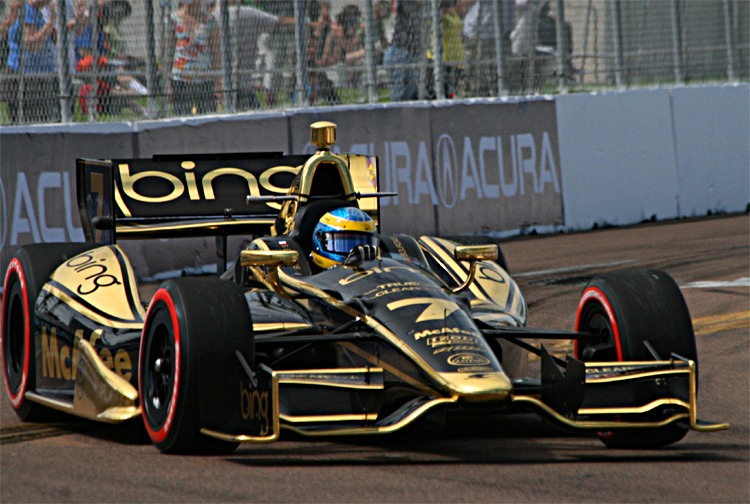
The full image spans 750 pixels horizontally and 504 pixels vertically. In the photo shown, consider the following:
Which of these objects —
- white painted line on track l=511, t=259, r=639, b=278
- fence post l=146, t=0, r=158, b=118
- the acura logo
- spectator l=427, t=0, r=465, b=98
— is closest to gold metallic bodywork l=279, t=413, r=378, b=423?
white painted line on track l=511, t=259, r=639, b=278

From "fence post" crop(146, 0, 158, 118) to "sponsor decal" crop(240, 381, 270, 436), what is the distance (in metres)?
7.41

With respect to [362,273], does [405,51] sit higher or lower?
higher

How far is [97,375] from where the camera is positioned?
4.92 metres

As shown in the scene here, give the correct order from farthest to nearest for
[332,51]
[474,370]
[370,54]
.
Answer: [370,54], [332,51], [474,370]

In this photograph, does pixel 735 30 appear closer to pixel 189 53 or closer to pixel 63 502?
pixel 189 53

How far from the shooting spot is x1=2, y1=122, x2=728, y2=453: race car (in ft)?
13.8

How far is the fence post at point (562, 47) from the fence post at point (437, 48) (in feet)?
6.23

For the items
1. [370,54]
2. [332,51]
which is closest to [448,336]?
[332,51]

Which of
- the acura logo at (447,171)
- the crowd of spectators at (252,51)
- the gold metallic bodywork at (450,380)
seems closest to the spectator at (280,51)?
the crowd of spectators at (252,51)

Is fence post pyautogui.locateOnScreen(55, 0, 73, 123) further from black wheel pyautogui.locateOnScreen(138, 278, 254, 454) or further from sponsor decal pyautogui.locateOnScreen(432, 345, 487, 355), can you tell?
sponsor decal pyautogui.locateOnScreen(432, 345, 487, 355)

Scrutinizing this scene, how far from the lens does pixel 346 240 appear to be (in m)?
5.53

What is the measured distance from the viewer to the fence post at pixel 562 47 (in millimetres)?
14320

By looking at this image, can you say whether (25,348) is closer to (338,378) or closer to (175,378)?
(175,378)

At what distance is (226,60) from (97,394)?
7535mm
